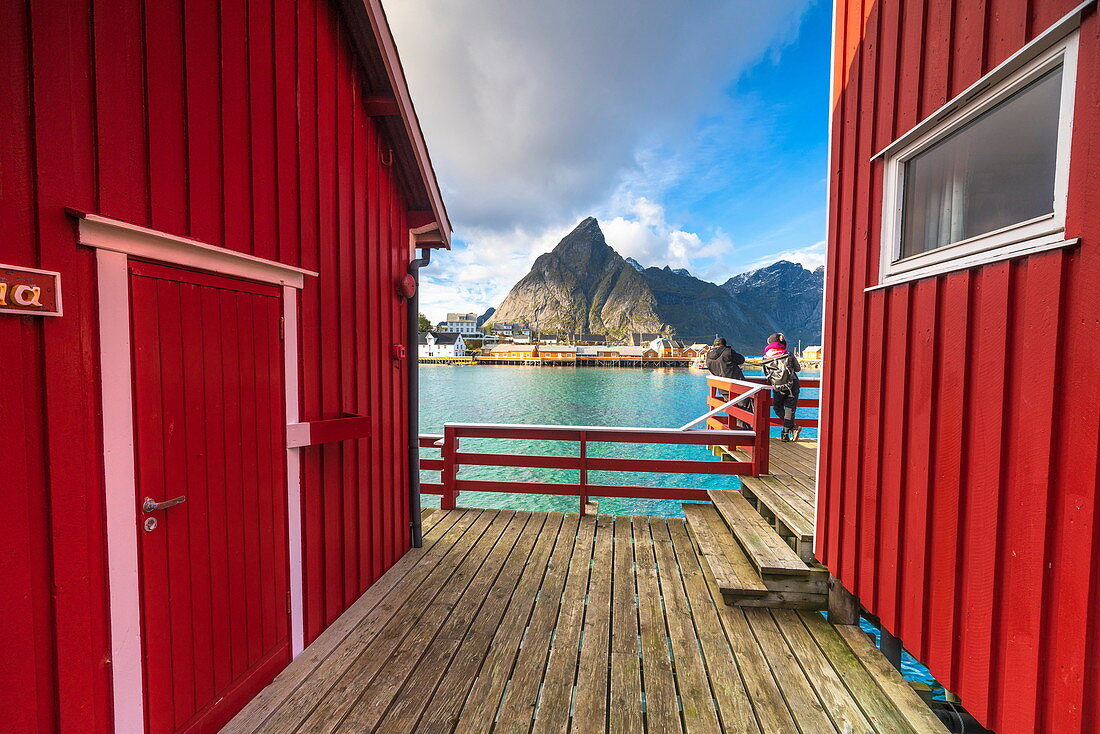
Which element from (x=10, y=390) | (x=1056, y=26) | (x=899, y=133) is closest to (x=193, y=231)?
(x=10, y=390)

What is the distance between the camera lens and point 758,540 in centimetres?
288

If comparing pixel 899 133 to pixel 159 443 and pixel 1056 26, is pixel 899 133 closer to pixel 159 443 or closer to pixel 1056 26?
pixel 1056 26

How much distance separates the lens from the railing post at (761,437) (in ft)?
12.8

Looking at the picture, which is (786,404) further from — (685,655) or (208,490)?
(208,490)

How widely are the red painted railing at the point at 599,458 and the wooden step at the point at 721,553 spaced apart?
16.3 inches

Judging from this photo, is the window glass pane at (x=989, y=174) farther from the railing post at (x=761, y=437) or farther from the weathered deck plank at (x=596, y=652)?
the weathered deck plank at (x=596, y=652)

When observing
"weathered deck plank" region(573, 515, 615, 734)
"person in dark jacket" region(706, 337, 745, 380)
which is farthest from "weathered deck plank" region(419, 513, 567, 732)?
"person in dark jacket" region(706, 337, 745, 380)

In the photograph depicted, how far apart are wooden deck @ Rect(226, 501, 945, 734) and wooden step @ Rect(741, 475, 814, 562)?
473 mm

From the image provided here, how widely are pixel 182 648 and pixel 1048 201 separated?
3.61 metres

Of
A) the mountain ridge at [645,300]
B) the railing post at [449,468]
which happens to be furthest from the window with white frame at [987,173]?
the mountain ridge at [645,300]

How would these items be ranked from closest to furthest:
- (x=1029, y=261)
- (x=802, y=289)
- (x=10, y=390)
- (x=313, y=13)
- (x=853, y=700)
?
1. (x=10, y=390)
2. (x=1029, y=261)
3. (x=853, y=700)
4. (x=313, y=13)
5. (x=802, y=289)

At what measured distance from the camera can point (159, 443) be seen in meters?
1.53

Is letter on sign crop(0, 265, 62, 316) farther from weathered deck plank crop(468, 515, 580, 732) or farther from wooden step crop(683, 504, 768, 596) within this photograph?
wooden step crop(683, 504, 768, 596)

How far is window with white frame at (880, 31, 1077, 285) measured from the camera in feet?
4.32
